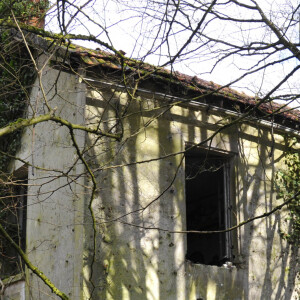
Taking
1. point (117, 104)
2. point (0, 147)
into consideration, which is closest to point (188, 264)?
point (117, 104)

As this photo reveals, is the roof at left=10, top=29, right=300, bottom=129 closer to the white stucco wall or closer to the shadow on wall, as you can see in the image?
the white stucco wall

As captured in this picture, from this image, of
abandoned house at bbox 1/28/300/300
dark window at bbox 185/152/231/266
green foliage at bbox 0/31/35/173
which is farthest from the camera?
dark window at bbox 185/152/231/266

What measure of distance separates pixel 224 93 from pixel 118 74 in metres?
1.87

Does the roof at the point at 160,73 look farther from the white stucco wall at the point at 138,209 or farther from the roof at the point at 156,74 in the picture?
the white stucco wall at the point at 138,209

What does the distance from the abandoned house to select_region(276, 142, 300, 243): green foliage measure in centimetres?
12

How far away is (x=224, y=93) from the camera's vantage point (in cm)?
1053

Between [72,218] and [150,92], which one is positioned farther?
[150,92]

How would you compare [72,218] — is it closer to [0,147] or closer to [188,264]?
[188,264]

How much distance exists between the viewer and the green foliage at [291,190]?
11258 mm

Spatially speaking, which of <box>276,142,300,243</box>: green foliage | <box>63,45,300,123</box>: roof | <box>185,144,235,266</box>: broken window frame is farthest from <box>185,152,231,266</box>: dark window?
<box>63,45,300,123</box>: roof

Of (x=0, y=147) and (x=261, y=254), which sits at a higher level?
(x=0, y=147)

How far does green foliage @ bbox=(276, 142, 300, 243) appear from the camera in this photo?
443 inches

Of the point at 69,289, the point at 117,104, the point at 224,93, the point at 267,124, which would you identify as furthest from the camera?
the point at 267,124

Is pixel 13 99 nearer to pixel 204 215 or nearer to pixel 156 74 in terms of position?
pixel 156 74
